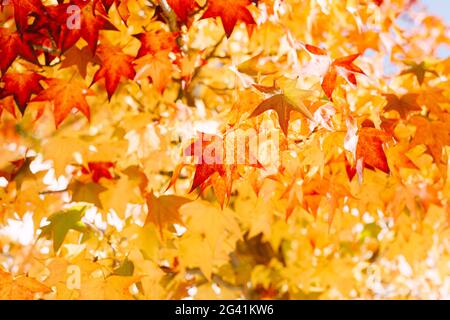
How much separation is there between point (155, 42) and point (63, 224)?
0.92 m

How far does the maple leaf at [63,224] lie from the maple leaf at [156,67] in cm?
70

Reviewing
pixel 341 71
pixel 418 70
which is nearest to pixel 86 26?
pixel 341 71

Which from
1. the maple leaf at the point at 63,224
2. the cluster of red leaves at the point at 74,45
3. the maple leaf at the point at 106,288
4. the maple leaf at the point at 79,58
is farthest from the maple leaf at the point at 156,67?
the maple leaf at the point at 106,288

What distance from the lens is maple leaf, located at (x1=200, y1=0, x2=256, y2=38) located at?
6.21 feet

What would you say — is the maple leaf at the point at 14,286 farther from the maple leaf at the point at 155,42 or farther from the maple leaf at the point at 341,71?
the maple leaf at the point at 341,71

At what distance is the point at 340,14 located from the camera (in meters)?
3.00

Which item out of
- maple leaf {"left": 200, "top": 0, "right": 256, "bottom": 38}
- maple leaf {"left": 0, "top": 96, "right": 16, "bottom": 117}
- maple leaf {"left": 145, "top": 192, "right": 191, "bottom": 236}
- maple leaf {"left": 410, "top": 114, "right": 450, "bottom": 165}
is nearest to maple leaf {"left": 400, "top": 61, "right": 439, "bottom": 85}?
maple leaf {"left": 410, "top": 114, "right": 450, "bottom": 165}

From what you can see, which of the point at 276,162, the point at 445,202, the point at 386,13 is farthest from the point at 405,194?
the point at 386,13

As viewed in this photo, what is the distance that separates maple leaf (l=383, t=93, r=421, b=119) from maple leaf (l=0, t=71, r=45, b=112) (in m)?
1.54

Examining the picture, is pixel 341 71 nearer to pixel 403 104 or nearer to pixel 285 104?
pixel 285 104

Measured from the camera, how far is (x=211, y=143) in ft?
5.58

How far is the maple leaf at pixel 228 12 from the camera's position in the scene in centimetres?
189

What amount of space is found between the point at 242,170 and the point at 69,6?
0.94 meters

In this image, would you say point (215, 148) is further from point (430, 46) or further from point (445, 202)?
point (430, 46)
